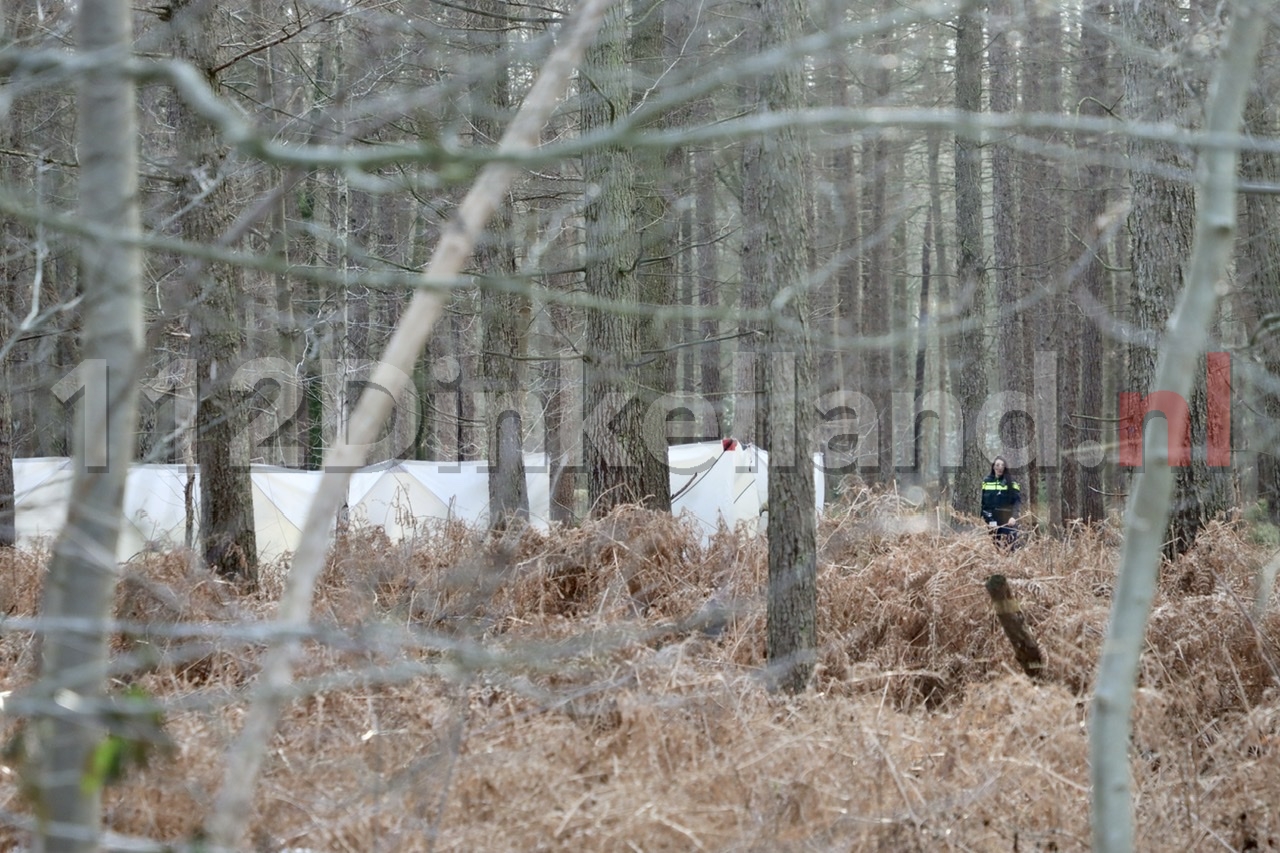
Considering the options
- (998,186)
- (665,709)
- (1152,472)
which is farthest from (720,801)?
(998,186)

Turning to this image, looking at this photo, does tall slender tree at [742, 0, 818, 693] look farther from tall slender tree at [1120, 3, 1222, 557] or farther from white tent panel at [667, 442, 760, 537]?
white tent panel at [667, 442, 760, 537]

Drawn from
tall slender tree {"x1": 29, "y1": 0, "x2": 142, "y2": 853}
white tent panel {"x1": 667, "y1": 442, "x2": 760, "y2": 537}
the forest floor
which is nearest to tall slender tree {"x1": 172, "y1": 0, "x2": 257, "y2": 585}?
the forest floor

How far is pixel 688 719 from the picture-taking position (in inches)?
189

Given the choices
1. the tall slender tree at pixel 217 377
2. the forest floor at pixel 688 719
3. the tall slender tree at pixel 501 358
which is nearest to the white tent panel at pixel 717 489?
the tall slender tree at pixel 501 358

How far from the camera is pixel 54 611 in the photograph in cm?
188

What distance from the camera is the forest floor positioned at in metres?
3.66

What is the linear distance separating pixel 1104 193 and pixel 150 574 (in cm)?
1799

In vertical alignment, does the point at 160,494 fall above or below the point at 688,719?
above

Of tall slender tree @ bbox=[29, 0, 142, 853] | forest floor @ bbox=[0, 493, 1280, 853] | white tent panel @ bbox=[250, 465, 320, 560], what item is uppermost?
tall slender tree @ bbox=[29, 0, 142, 853]

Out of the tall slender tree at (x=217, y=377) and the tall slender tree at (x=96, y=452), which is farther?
the tall slender tree at (x=217, y=377)

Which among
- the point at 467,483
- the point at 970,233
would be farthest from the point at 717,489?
the point at 970,233

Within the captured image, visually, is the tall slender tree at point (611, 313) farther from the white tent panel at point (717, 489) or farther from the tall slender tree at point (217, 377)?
the tall slender tree at point (217, 377)

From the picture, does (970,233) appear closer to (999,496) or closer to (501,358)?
(999,496)

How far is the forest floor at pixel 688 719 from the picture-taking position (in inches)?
144
